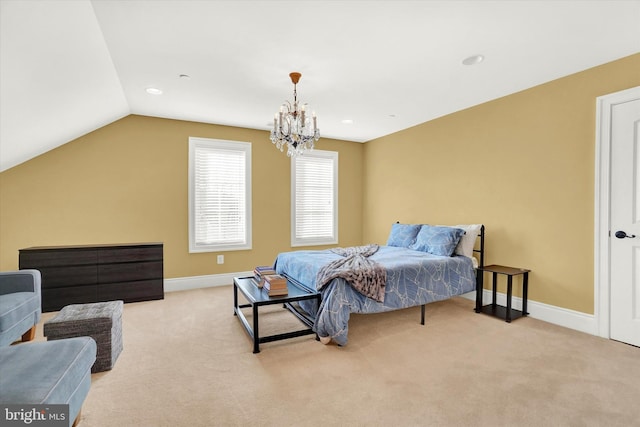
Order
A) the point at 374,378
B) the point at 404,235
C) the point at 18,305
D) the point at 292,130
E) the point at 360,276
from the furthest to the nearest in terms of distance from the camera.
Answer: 1. the point at 404,235
2. the point at 292,130
3. the point at 360,276
4. the point at 18,305
5. the point at 374,378

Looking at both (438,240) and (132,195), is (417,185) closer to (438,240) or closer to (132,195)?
(438,240)

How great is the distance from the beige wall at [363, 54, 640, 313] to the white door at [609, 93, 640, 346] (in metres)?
0.17

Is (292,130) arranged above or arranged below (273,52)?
below

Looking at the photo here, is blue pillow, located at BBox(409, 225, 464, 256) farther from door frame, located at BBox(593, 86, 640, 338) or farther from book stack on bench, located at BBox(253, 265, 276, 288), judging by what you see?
book stack on bench, located at BBox(253, 265, 276, 288)

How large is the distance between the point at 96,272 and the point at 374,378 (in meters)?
3.64

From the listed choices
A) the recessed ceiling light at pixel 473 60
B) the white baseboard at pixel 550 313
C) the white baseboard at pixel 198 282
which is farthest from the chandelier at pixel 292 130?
the white baseboard at pixel 550 313

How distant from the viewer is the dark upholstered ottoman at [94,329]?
7.75ft

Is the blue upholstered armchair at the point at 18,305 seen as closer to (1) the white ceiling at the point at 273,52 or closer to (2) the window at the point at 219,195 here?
(1) the white ceiling at the point at 273,52

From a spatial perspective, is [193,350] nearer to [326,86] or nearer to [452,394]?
[452,394]

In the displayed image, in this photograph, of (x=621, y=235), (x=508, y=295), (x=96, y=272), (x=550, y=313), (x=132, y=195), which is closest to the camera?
(x=621, y=235)

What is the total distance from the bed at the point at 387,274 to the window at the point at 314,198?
5.71 feet

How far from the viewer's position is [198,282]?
4961 millimetres

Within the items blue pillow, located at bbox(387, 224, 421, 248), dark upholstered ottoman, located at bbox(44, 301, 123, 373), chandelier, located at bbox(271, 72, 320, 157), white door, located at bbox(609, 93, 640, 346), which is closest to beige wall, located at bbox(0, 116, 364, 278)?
blue pillow, located at bbox(387, 224, 421, 248)

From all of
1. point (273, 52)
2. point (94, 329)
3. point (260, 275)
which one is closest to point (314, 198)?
point (260, 275)
